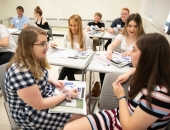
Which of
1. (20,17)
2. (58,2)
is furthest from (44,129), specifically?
(58,2)

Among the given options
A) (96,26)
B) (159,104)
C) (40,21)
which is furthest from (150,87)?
(40,21)

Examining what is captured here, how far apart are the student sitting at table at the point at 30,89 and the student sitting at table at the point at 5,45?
121 cm

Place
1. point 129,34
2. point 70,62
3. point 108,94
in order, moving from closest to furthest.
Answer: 1. point 108,94
2. point 70,62
3. point 129,34

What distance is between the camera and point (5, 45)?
2037mm

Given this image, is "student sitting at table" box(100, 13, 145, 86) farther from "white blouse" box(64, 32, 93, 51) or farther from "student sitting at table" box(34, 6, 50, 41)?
"student sitting at table" box(34, 6, 50, 41)

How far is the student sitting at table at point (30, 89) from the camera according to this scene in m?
0.92

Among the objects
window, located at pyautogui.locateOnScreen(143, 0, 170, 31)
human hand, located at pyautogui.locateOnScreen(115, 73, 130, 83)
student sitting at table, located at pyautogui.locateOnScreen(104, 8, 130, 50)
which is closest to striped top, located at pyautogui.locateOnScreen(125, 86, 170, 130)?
human hand, located at pyautogui.locateOnScreen(115, 73, 130, 83)

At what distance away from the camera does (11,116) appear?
1.12 m

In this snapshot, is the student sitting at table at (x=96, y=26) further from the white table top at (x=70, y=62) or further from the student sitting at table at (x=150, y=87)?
the student sitting at table at (x=150, y=87)

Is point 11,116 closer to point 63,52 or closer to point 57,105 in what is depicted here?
point 57,105

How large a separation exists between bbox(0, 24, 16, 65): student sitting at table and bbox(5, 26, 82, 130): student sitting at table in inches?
47.5

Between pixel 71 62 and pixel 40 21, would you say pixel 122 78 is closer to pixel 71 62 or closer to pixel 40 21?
pixel 71 62

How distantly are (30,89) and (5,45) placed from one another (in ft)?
4.75

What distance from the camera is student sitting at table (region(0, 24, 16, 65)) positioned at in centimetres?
203
